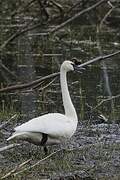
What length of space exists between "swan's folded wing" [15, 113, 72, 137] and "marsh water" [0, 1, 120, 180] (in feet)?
0.79

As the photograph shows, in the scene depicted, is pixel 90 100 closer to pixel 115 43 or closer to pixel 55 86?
pixel 55 86

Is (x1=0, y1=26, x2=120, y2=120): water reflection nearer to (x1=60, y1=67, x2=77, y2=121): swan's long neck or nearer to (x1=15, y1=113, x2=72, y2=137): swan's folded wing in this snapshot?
(x1=60, y1=67, x2=77, y2=121): swan's long neck

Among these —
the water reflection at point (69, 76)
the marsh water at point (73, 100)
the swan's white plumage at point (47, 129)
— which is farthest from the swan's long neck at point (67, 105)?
the water reflection at point (69, 76)

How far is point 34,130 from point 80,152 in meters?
0.89

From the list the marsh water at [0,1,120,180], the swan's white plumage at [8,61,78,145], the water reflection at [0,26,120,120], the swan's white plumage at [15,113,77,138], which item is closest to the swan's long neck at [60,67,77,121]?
the swan's white plumage at [8,61,78,145]

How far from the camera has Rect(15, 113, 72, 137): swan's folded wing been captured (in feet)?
22.9

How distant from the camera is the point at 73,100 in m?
11.5

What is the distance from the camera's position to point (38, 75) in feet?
46.1

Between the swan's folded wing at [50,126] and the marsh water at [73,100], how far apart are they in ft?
0.79

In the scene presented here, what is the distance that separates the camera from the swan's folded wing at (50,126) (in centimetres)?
697

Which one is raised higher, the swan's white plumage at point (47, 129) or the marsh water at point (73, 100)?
the swan's white plumage at point (47, 129)

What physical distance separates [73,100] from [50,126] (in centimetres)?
438

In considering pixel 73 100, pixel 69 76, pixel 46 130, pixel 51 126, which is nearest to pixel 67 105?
pixel 51 126

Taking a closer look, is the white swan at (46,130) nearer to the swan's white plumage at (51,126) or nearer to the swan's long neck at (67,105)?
the swan's white plumage at (51,126)
